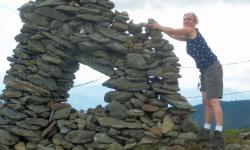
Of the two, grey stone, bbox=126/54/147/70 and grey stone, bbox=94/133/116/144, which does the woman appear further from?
grey stone, bbox=94/133/116/144

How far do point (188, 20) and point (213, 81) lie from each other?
5.09 feet

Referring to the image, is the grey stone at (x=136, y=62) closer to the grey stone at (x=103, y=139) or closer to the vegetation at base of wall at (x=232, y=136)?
the grey stone at (x=103, y=139)

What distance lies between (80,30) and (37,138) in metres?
3.18

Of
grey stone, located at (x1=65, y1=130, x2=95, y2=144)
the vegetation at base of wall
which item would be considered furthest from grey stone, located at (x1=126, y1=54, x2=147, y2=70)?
the vegetation at base of wall

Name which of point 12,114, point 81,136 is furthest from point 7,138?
point 81,136

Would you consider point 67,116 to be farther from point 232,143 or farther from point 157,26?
point 232,143

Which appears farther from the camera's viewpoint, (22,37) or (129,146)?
(22,37)

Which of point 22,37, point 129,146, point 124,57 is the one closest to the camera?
point 129,146

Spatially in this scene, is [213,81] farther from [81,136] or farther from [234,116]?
[234,116]

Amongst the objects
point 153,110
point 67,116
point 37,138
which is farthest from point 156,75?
point 37,138

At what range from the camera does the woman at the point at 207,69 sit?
32.8ft

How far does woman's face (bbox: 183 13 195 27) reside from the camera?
10.4 metres

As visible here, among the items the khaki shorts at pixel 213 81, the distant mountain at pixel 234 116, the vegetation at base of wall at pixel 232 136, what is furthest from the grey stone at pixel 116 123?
the distant mountain at pixel 234 116

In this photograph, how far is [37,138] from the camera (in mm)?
12148
